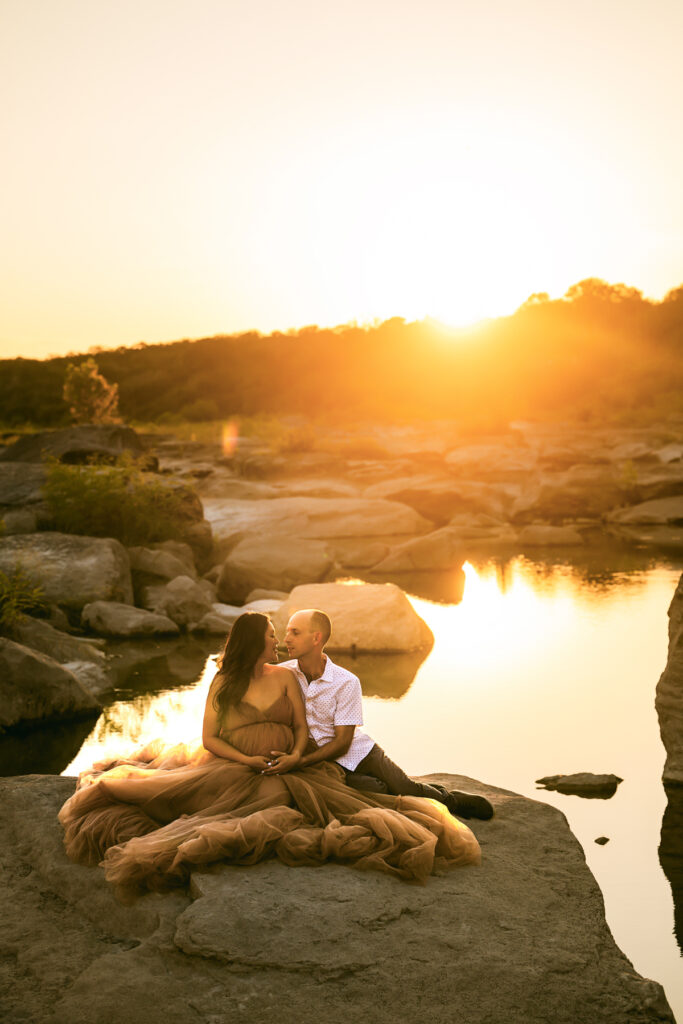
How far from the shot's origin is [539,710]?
8570 millimetres

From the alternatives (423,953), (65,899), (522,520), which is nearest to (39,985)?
(65,899)

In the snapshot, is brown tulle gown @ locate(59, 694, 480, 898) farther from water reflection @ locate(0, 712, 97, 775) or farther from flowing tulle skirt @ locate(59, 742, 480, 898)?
water reflection @ locate(0, 712, 97, 775)

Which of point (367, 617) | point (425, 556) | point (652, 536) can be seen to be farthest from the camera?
point (652, 536)

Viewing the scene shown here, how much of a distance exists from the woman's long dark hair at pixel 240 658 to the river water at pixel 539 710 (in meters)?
2.07

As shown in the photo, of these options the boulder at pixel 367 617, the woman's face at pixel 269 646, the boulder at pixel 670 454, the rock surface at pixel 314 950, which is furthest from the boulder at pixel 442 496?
the rock surface at pixel 314 950

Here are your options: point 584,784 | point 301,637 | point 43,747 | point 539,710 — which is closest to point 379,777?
point 301,637

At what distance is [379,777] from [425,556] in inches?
449

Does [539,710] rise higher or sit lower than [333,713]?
lower

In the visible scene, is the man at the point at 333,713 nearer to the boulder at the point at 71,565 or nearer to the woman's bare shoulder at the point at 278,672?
the woman's bare shoulder at the point at 278,672

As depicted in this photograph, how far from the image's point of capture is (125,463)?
15586 mm

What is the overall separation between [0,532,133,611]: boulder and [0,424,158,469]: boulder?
208 inches

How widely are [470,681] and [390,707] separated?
4.10ft

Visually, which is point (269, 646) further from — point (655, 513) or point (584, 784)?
point (655, 513)

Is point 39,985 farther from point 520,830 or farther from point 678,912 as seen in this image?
point 678,912
